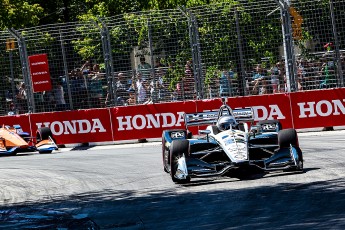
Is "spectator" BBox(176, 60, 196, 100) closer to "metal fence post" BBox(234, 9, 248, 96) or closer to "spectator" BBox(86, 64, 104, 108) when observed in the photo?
"metal fence post" BBox(234, 9, 248, 96)

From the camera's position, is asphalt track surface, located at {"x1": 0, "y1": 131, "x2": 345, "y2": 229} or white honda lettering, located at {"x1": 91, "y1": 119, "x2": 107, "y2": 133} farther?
white honda lettering, located at {"x1": 91, "y1": 119, "x2": 107, "y2": 133}

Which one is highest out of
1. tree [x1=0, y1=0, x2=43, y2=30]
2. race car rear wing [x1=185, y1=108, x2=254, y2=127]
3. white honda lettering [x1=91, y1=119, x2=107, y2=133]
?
tree [x1=0, y1=0, x2=43, y2=30]

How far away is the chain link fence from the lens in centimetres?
2080

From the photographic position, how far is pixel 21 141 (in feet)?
71.1

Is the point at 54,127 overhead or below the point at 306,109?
overhead

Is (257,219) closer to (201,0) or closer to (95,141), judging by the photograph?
(95,141)

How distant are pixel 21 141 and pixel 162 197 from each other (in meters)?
10.5

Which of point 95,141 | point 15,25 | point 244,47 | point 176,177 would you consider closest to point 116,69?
point 95,141

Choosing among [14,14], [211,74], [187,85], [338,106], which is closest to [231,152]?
[338,106]

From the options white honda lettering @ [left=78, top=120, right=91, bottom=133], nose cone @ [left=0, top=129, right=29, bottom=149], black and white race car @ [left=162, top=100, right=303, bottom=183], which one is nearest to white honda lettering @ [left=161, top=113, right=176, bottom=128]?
white honda lettering @ [left=78, top=120, right=91, bottom=133]

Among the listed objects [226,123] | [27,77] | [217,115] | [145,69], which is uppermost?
[27,77]

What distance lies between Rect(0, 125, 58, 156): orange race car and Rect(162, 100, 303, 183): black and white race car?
792 centimetres

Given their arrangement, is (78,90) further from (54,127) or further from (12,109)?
(12,109)

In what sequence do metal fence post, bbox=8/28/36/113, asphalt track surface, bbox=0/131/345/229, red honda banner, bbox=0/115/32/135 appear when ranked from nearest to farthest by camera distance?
asphalt track surface, bbox=0/131/345/229, metal fence post, bbox=8/28/36/113, red honda banner, bbox=0/115/32/135
